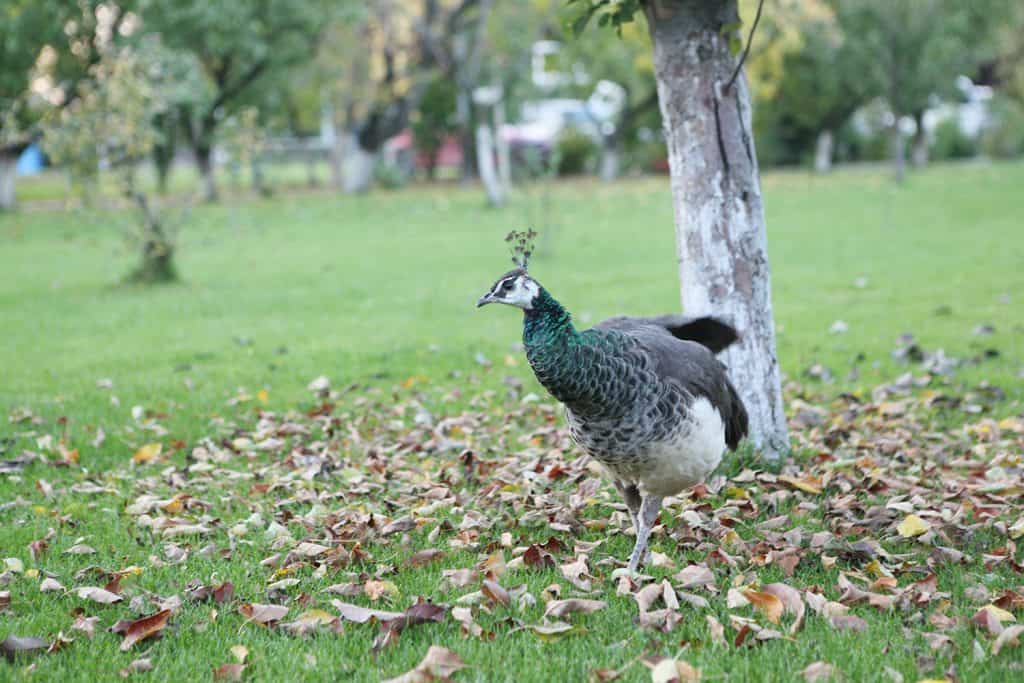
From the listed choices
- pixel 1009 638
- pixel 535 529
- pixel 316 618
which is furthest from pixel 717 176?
pixel 316 618

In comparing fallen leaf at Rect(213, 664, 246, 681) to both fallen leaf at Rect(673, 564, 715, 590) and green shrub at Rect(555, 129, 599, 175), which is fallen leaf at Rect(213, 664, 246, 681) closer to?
fallen leaf at Rect(673, 564, 715, 590)

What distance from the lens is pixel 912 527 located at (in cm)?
504

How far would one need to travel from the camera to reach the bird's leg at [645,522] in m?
4.80

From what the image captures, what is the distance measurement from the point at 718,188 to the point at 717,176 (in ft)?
0.23

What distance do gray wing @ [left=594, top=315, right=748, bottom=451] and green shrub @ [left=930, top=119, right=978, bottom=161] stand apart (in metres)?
47.5

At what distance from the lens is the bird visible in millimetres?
4188

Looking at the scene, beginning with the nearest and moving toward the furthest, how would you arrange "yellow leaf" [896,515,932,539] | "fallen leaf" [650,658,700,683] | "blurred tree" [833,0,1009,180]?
"fallen leaf" [650,658,700,683] < "yellow leaf" [896,515,932,539] < "blurred tree" [833,0,1009,180]

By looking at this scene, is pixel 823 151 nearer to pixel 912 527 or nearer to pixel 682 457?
pixel 912 527

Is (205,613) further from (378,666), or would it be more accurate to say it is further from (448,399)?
(448,399)

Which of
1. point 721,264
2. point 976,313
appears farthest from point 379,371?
point 976,313

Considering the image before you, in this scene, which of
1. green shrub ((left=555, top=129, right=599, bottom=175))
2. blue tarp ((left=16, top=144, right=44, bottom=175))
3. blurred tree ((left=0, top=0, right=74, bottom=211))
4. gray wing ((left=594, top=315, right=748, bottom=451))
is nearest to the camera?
gray wing ((left=594, top=315, right=748, bottom=451))

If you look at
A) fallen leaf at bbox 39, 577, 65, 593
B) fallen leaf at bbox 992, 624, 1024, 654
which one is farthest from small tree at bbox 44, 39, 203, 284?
fallen leaf at bbox 992, 624, 1024, 654

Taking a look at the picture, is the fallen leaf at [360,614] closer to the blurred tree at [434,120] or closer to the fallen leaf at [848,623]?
the fallen leaf at [848,623]

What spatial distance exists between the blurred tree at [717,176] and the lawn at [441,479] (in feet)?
2.13
